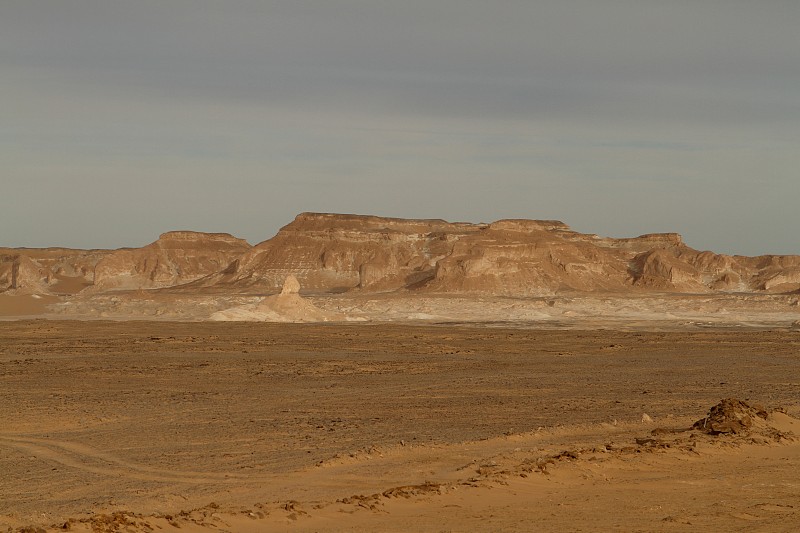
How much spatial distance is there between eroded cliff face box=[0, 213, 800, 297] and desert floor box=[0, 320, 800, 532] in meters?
72.7

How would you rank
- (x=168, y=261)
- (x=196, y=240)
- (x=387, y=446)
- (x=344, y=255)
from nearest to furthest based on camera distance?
1. (x=387, y=446)
2. (x=344, y=255)
3. (x=168, y=261)
4. (x=196, y=240)

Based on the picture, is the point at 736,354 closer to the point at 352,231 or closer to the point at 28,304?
the point at 28,304

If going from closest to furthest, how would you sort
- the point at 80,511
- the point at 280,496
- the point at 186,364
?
1. the point at 80,511
2. the point at 280,496
3. the point at 186,364

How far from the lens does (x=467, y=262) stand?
10694 centimetres

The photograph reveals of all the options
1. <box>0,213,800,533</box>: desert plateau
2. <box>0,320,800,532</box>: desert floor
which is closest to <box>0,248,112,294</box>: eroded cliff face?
<box>0,213,800,533</box>: desert plateau

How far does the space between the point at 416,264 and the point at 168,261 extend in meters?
41.9

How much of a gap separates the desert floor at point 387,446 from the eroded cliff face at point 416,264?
238 feet

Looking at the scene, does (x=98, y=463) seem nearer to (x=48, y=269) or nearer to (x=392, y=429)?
(x=392, y=429)

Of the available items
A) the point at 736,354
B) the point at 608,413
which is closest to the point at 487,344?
the point at 736,354

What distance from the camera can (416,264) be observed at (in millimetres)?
125312

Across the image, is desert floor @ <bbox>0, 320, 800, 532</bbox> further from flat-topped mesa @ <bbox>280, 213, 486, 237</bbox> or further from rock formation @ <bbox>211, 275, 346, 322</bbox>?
flat-topped mesa @ <bbox>280, 213, 486, 237</bbox>

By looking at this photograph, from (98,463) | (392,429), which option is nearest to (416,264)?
(392,429)

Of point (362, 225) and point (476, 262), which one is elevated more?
point (362, 225)

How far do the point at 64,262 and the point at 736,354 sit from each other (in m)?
149
